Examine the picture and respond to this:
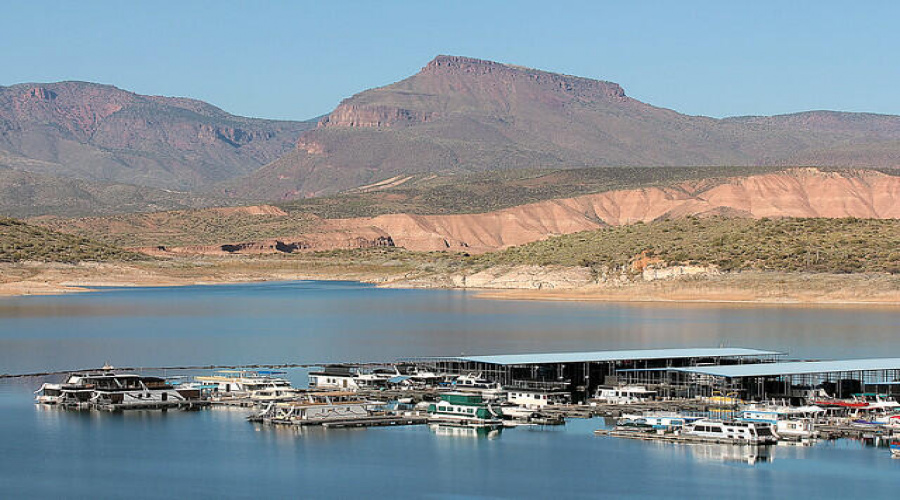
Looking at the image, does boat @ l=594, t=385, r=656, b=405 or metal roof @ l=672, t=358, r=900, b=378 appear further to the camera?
boat @ l=594, t=385, r=656, b=405

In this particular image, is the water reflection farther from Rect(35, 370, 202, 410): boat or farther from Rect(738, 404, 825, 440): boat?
Rect(738, 404, 825, 440): boat

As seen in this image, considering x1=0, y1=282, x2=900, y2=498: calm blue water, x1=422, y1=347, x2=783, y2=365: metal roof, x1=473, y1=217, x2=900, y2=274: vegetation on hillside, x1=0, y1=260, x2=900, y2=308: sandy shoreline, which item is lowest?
x1=0, y1=282, x2=900, y2=498: calm blue water

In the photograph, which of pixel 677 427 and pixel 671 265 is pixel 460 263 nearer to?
pixel 671 265

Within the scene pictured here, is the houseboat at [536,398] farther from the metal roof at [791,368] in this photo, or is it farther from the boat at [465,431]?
the metal roof at [791,368]

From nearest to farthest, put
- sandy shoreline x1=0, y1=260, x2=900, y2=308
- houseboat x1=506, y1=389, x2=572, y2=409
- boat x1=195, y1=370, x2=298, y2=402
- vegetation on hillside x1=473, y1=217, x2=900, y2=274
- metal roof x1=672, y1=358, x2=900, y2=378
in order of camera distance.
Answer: metal roof x1=672, y1=358, x2=900, y2=378, houseboat x1=506, y1=389, x2=572, y2=409, boat x1=195, y1=370, x2=298, y2=402, sandy shoreline x1=0, y1=260, x2=900, y2=308, vegetation on hillside x1=473, y1=217, x2=900, y2=274

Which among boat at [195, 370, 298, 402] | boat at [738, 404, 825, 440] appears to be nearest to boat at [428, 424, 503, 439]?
boat at [195, 370, 298, 402]

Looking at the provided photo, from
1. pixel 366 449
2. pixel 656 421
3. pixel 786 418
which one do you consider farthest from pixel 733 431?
pixel 366 449

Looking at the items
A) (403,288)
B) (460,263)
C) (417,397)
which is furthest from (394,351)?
(460,263)
